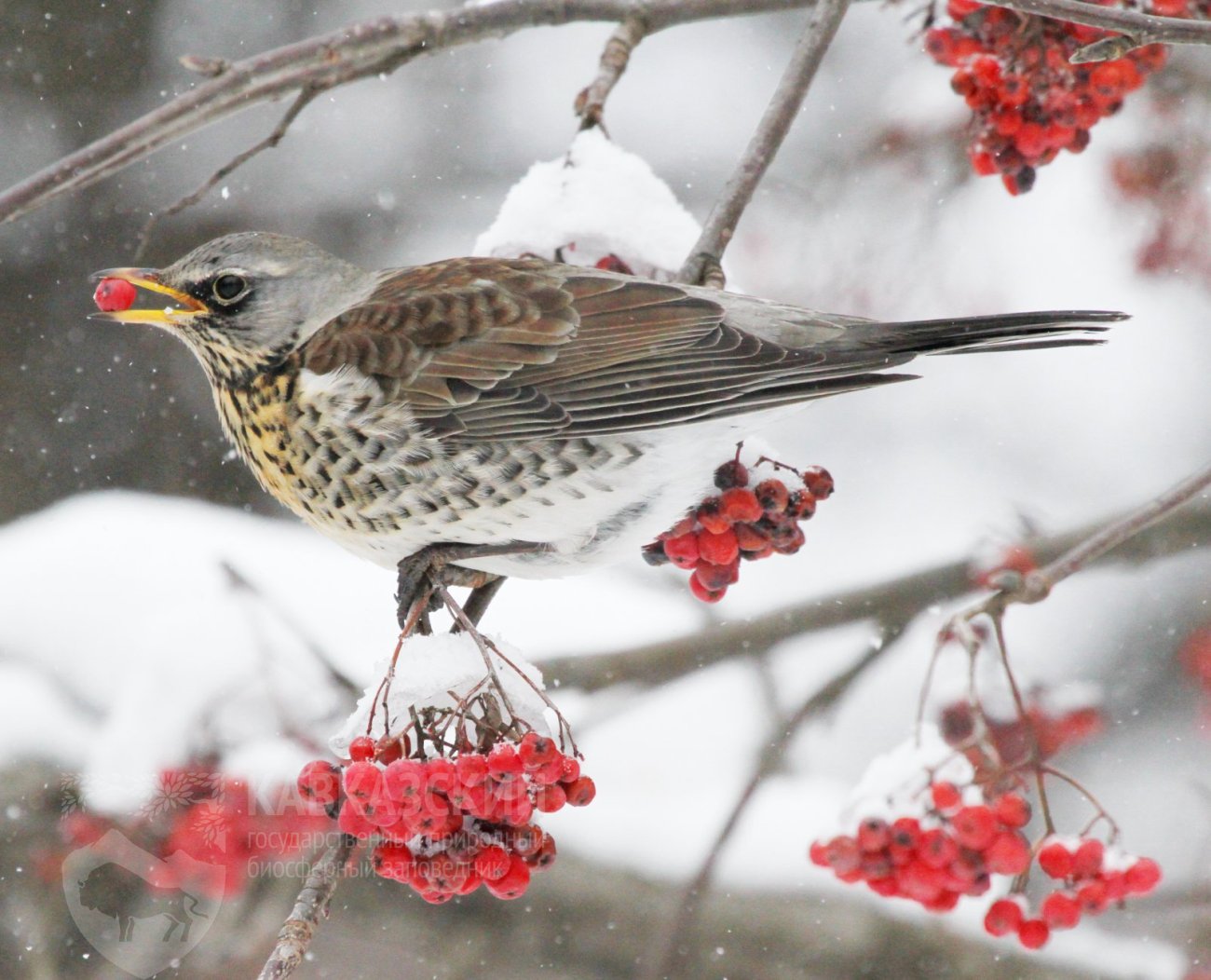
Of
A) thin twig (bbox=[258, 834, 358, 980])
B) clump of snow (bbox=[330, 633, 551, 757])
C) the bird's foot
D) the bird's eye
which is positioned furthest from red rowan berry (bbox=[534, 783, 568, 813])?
the bird's eye

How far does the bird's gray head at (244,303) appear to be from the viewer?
2.44 meters

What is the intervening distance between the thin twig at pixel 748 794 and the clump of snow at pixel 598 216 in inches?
40.4

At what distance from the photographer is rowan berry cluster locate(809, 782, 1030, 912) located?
211 cm

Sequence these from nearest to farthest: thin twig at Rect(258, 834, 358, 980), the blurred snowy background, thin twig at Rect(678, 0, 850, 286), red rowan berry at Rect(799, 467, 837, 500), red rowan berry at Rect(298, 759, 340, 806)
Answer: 1. thin twig at Rect(258, 834, 358, 980)
2. red rowan berry at Rect(298, 759, 340, 806)
3. red rowan berry at Rect(799, 467, 837, 500)
4. thin twig at Rect(678, 0, 850, 286)
5. the blurred snowy background

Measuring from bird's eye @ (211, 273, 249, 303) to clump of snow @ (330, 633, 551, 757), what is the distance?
34.4 inches

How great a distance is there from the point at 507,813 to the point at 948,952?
1.92m

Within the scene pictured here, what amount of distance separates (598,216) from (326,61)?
58cm

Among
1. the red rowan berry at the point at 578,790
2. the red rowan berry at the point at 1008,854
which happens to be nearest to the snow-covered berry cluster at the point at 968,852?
the red rowan berry at the point at 1008,854

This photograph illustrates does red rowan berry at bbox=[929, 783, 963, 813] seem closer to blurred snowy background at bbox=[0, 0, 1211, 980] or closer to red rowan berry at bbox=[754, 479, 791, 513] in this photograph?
red rowan berry at bbox=[754, 479, 791, 513]

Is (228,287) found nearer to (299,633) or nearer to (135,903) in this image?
(299,633)

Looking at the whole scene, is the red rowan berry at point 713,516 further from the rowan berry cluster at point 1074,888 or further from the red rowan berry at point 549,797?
the rowan berry cluster at point 1074,888

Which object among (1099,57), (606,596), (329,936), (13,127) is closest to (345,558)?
(606,596)

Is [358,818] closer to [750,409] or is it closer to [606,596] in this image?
[750,409]

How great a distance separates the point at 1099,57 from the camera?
1.64 meters
